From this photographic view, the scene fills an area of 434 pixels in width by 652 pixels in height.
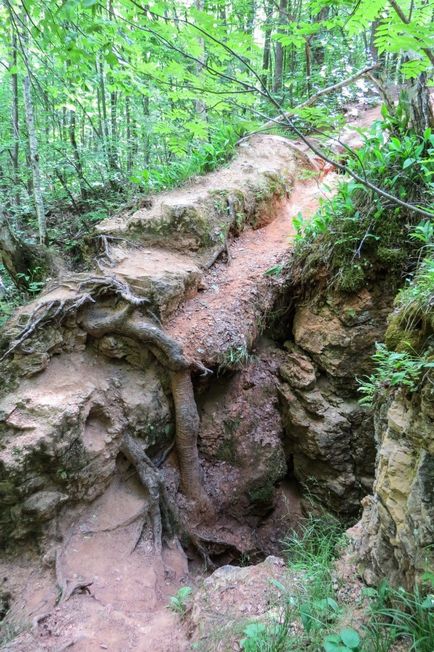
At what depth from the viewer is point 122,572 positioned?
12.2 feet

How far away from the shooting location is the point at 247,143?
7.64 metres

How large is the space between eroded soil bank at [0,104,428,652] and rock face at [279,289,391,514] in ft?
0.06

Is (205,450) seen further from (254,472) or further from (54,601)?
(54,601)

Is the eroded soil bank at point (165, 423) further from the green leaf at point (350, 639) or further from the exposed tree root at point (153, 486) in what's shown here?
the green leaf at point (350, 639)

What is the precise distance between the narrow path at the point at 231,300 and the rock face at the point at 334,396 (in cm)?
74

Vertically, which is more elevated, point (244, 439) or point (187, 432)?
point (187, 432)

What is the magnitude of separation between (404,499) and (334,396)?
2665 millimetres

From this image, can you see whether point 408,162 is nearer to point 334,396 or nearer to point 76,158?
point 334,396

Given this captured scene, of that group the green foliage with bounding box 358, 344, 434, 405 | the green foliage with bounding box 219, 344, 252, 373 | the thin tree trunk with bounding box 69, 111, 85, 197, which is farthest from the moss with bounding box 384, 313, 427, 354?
the thin tree trunk with bounding box 69, 111, 85, 197

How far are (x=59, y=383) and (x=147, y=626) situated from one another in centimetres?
223

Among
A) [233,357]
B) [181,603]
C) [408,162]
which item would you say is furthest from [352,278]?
[181,603]

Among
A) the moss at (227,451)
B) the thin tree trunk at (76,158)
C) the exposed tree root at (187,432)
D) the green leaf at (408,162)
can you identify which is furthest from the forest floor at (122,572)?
the thin tree trunk at (76,158)

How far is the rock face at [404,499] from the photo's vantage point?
2104mm

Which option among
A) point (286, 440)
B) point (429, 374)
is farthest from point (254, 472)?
point (429, 374)
